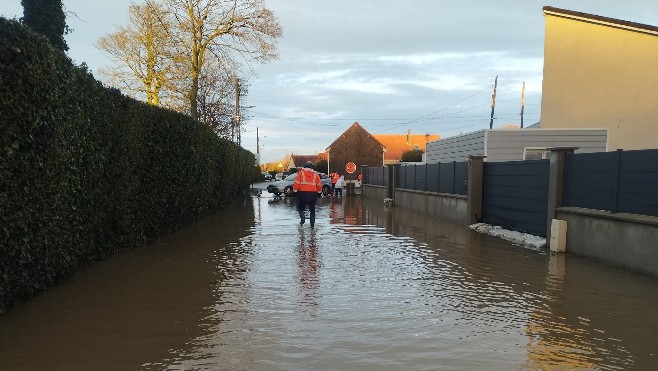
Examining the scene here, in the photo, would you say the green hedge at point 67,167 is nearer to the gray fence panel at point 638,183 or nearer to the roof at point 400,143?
the gray fence panel at point 638,183

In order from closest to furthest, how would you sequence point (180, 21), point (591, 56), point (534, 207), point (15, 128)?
point (15, 128)
point (534, 207)
point (591, 56)
point (180, 21)

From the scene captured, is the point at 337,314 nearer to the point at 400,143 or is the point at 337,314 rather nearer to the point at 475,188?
the point at 475,188

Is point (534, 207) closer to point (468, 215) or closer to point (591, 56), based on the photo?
point (468, 215)

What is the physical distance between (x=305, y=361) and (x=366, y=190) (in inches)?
1042

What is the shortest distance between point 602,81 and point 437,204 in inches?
408

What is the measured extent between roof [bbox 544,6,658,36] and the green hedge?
61.2 ft

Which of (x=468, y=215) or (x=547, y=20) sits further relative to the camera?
(x=547, y=20)

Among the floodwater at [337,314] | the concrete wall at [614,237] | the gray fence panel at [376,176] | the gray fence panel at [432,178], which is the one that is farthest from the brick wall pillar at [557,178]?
the gray fence panel at [376,176]

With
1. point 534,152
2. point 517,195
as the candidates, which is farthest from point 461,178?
point 534,152

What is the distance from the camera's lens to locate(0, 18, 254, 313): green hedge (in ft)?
15.1

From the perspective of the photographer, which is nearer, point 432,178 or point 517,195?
point 517,195

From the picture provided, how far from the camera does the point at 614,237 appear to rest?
7715 mm

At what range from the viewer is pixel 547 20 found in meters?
21.9

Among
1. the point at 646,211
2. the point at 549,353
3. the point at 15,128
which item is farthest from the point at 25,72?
the point at 646,211
